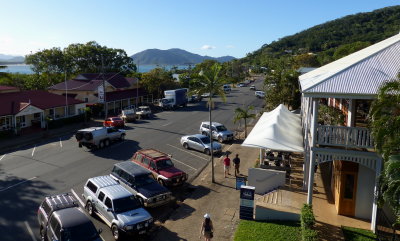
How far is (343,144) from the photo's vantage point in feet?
41.4

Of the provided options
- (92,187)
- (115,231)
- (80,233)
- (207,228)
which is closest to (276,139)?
(207,228)

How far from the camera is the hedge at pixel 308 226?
1054 cm

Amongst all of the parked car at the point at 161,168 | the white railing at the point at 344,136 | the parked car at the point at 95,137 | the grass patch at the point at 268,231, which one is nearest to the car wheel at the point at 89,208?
the parked car at the point at 161,168

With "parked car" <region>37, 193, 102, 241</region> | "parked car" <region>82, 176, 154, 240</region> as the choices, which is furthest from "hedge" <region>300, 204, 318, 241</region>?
"parked car" <region>37, 193, 102, 241</region>

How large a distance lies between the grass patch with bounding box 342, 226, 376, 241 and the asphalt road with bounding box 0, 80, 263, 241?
7885mm

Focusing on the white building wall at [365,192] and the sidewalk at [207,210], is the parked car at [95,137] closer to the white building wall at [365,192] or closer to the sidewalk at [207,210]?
the sidewalk at [207,210]

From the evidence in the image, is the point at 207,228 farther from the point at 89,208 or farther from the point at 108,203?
the point at 89,208

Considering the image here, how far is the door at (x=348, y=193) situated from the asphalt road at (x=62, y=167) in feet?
26.4

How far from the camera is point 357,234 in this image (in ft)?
39.3

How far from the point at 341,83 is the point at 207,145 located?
1466 centimetres

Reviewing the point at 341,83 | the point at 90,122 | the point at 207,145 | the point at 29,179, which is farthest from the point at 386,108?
the point at 90,122

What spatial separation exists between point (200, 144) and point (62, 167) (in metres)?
10.5

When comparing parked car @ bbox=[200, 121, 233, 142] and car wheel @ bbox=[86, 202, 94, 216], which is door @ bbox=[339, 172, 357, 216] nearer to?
car wheel @ bbox=[86, 202, 94, 216]

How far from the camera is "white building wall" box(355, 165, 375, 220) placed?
43.2 ft
